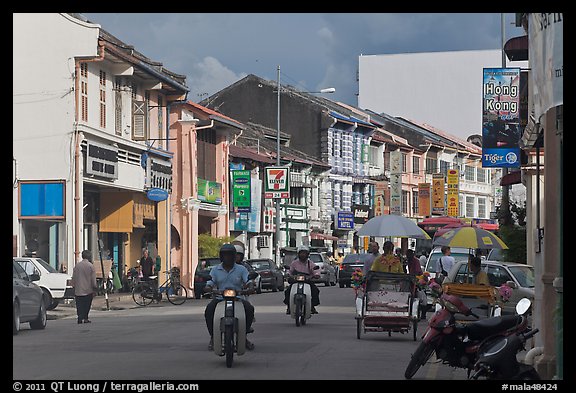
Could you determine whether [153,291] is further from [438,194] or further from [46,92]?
[438,194]

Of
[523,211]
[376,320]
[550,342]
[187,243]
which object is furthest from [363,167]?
[550,342]

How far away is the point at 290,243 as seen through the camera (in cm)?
7319

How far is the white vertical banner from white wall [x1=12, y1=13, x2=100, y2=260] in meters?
25.0

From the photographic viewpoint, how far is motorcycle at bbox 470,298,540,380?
38.5 feet

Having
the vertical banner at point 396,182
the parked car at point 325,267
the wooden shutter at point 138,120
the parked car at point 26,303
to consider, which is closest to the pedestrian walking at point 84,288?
the parked car at point 26,303

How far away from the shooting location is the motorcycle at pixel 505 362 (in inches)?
462

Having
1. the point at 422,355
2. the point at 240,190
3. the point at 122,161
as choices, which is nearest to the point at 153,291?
the point at 122,161

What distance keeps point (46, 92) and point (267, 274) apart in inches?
574

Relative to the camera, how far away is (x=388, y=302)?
1972 cm

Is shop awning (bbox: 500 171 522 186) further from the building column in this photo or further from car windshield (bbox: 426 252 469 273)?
the building column

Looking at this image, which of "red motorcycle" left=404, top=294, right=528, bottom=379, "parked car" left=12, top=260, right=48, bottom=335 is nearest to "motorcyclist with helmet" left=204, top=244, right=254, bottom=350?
"red motorcycle" left=404, top=294, right=528, bottom=379

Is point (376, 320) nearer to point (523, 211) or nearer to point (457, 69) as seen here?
point (523, 211)
